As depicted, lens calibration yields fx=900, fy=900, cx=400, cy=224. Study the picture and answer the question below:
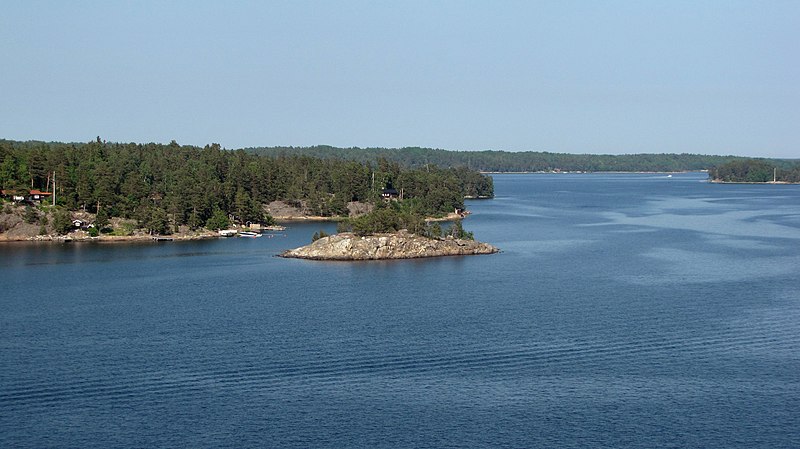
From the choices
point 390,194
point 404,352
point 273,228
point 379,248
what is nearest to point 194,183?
point 273,228

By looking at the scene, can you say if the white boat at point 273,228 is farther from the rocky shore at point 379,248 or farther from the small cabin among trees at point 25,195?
the rocky shore at point 379,248

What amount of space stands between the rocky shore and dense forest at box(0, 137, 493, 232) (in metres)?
31.7

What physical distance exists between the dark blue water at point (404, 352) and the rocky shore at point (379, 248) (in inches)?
119

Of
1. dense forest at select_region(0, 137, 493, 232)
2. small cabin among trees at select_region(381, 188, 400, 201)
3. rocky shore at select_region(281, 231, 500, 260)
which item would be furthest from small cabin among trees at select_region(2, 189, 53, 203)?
small cabin among trees at select_region(381, 188, 400, 201)

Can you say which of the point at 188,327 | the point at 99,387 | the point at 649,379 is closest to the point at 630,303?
the point at 649,379

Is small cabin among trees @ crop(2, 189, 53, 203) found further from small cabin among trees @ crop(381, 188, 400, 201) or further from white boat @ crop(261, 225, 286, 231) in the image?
small cabin among trees @ crop(381, 188, 400, 201)

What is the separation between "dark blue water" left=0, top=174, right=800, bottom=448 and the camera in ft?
126

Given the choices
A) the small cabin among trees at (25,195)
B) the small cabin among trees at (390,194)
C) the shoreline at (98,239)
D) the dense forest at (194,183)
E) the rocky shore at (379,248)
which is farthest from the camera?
the small cabin among trees at (390,194)

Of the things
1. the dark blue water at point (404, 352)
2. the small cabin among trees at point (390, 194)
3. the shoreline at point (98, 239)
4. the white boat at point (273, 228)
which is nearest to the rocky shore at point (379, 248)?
the dark blue water at point (404, 352)

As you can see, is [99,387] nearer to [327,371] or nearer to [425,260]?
[327,371]

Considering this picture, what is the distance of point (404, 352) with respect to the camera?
50.3m

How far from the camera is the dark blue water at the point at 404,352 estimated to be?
126 feet

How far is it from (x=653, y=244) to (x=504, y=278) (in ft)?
109

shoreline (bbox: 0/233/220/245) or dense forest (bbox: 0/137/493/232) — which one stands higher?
dense forest (bbox: 0/137/493/232)
